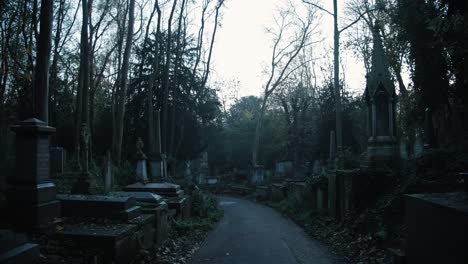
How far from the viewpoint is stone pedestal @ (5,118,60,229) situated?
5.69 metres

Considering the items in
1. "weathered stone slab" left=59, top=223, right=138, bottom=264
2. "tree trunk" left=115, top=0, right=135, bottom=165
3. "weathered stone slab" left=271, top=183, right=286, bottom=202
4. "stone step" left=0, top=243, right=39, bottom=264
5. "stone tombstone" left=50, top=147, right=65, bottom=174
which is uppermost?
"tree trunk" left=115, top=0, right=135, bottom=165

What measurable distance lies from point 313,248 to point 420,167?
2999 mm

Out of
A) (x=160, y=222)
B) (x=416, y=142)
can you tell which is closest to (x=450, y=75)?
(x=160, y=222)

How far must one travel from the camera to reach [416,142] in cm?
2483

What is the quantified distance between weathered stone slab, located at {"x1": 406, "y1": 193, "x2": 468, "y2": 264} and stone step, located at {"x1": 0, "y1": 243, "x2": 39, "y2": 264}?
175 inches

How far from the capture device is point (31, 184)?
592 centimetres

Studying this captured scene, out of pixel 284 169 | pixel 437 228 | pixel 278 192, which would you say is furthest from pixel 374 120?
pixel 284 169

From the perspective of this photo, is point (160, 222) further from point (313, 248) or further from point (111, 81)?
point (111, 81)

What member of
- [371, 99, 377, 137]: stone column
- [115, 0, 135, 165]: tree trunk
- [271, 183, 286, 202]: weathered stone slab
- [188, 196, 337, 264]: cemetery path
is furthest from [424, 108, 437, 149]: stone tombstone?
[115, 0, 135, 165]: tree trunk

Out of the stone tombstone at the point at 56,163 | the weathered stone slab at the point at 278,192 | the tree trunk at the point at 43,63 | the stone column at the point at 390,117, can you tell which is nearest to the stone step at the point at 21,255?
the tree trunk at the point at 43,63

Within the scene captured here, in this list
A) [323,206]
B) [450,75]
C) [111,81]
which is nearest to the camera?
[450,75]

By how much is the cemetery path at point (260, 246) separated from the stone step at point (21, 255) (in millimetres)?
3634

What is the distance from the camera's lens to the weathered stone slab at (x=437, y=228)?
3732 mm

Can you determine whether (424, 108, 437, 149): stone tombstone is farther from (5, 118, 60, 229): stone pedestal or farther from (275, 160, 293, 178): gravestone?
(5, 118, 60, 229): stone pedestal
